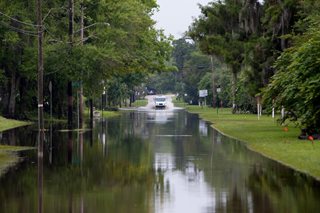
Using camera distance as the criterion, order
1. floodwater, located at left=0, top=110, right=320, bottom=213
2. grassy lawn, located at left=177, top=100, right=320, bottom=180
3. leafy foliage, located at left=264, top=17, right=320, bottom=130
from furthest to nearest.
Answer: grassy lawn, located at left=177, top=100, right=320, bottom=180 → leafy foliage, located at left=264, top=17, right=320, bottom=130 → floodwater, located at left=0, top=110, right=320, bottom=213

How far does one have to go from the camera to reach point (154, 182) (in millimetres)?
18828

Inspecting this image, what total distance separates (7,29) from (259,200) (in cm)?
3788

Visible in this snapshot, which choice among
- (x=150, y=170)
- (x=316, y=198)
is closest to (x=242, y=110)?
(x=150, y=170)

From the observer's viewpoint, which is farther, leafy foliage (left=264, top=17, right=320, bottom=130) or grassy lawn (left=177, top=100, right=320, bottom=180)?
grassy lawn (left=177, top=100, right=320, bottom=180)

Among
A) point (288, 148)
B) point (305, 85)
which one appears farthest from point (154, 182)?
point (288, 148)

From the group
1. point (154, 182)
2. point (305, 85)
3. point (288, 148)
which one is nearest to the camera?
point (154, 182)

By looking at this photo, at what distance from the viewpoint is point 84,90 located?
166ft

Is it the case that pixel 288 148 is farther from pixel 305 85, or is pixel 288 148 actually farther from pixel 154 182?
pixel 154 182

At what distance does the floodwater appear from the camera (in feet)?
48.6

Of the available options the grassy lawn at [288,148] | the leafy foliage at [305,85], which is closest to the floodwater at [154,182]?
the grassy lawn at [288,148]

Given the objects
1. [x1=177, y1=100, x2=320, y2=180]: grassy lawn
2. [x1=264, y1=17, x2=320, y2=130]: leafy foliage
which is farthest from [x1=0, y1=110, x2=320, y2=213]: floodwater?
[x1=264, y1=17, x2=320, y2=130]: leafy foliage

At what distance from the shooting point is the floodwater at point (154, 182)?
1482cm

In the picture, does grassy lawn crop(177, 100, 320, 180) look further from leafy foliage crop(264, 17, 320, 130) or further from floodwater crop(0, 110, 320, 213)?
leafy foliage crop(264, 17, 320, 130)

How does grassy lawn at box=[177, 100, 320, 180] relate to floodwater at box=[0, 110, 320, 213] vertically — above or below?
above
